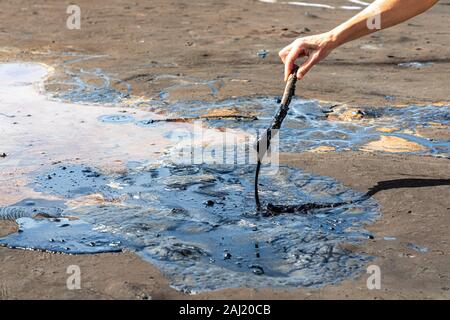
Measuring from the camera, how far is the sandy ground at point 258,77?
3525 millimetres

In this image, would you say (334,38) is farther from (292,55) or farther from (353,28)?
(292,55)

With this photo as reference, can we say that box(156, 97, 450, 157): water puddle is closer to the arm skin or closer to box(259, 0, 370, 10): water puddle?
the arm skin

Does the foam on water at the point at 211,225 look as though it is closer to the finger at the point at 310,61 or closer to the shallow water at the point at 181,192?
the shallow water at the point at 181,192

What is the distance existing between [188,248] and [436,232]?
134cm

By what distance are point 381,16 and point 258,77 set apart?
4.45m

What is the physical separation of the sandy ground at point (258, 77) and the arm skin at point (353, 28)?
3.37ft

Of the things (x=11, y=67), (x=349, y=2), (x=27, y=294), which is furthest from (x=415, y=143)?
(x=349, y=2)

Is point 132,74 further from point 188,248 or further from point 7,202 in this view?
point 188,248

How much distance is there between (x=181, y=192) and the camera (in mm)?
4742

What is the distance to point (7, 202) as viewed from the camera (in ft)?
15.3

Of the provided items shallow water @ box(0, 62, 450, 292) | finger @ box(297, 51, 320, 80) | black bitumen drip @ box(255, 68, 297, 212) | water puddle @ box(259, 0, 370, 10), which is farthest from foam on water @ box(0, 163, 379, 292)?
water puddle @ box(259, 0, 370, 10)

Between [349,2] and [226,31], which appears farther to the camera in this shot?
[349,2]

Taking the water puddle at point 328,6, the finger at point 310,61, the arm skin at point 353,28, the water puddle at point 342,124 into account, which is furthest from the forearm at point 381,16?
the water puddle at point 328,6
